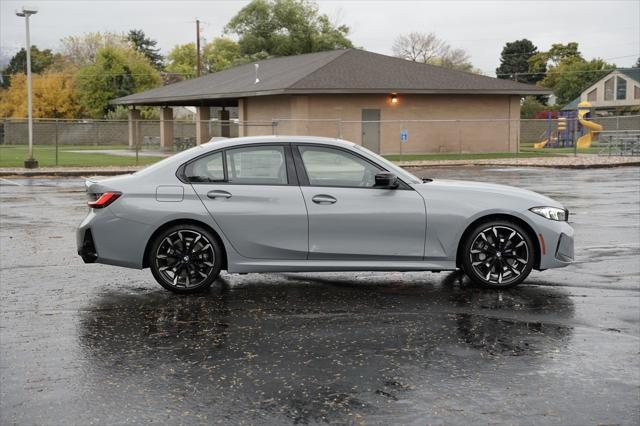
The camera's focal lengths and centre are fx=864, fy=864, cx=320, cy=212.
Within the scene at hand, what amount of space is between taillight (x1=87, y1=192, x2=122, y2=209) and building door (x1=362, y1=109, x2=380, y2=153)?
→ 102ft

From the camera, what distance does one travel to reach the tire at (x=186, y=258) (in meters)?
8.30

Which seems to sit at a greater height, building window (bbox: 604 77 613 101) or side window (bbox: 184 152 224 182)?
building window (bbox: 604 77 613 101)

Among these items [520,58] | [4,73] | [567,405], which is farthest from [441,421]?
[4,73]

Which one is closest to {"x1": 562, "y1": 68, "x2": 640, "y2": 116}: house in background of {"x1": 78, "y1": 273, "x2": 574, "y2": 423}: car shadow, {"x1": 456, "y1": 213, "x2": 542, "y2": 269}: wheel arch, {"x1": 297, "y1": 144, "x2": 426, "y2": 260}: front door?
{"x1": 456, "y1": 213, "x2": 542, "y2": 269}: wheel arch

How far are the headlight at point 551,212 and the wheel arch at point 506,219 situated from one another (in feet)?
0.57

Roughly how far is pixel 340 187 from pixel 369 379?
3194 millimetres

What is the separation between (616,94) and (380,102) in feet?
158

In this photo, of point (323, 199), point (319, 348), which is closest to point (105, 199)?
point (323, 199)

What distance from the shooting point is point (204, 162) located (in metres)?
8.55

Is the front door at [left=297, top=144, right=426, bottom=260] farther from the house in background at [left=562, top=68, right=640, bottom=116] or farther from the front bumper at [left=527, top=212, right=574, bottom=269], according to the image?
the house in background at [left=562, top=68, right=640, bottom=116]

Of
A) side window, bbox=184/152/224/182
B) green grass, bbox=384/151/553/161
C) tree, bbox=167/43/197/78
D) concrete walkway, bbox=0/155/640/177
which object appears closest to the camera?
side window, bbox=184/152/224/182

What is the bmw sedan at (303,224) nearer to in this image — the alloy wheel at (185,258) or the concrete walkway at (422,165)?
the alloy wheel at (185,258)

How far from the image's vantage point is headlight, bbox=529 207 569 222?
28.0 feet

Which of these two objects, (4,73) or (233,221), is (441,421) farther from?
(4,73)
